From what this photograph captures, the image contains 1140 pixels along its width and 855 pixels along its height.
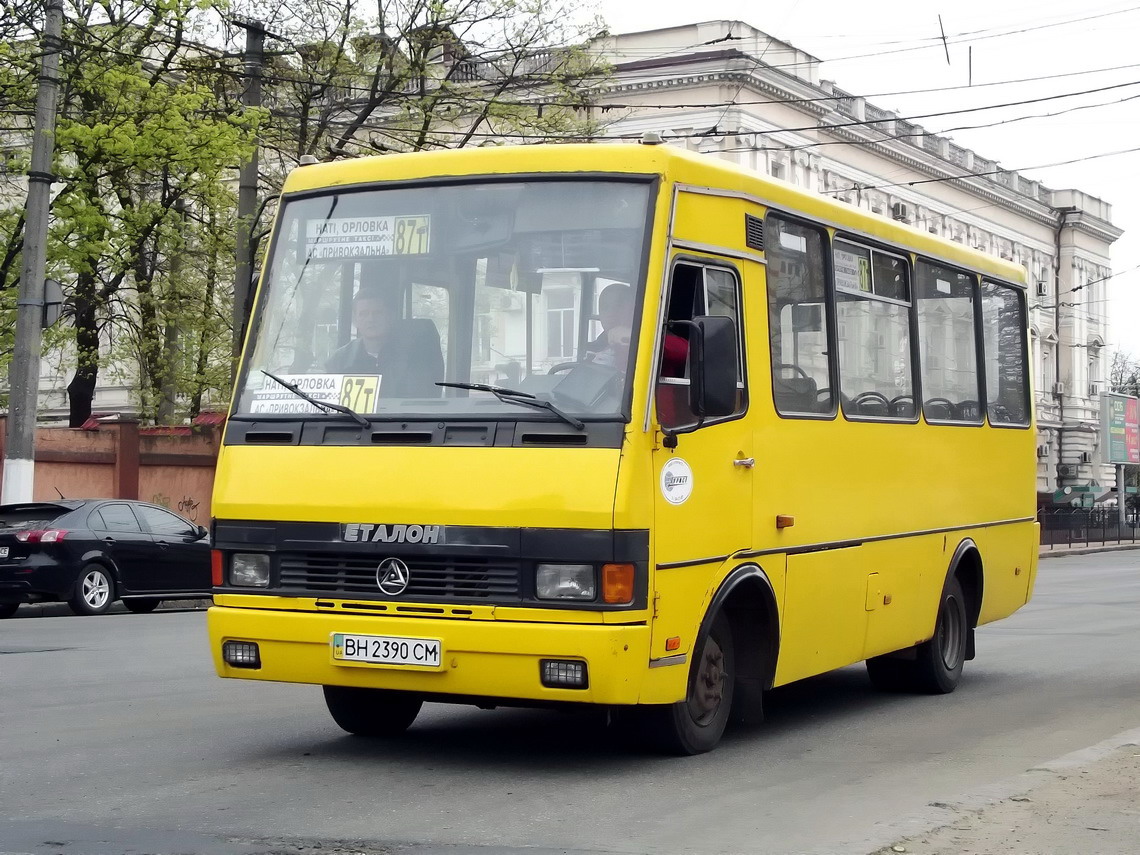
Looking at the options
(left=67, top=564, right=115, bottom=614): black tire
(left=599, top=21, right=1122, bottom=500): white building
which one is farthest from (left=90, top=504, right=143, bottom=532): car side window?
(left=599, top=21, right=1122, bottom=500): white building

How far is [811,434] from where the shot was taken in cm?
949

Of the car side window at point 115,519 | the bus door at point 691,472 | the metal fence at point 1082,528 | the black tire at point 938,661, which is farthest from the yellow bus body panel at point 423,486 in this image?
the metal fence at point 1082,528

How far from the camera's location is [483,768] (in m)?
8.19

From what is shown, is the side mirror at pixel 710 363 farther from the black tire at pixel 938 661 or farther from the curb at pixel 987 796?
the black tire at pixel 938 661

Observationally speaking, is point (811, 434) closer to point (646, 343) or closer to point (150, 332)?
point (646, 343)

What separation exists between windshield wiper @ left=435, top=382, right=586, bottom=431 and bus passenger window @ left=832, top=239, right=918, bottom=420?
9.22ft

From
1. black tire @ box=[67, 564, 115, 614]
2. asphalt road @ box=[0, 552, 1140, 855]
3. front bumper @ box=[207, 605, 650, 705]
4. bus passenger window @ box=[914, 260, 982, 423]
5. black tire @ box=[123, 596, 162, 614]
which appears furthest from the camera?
black tire @ box=[123, 596, 162, 614]

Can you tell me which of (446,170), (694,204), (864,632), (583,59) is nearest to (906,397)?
(864,632)

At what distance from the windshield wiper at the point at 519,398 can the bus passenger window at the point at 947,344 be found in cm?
429

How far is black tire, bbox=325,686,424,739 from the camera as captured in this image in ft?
29.7

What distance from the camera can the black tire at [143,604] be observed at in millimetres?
21016

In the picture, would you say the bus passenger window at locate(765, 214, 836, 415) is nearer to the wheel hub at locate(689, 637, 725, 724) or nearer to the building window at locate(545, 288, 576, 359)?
the wheel hub at locate(689, 637, 725, 724)

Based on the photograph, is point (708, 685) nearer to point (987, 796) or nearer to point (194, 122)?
point (987, 796)

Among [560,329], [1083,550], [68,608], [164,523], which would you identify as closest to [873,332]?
[560,329]
